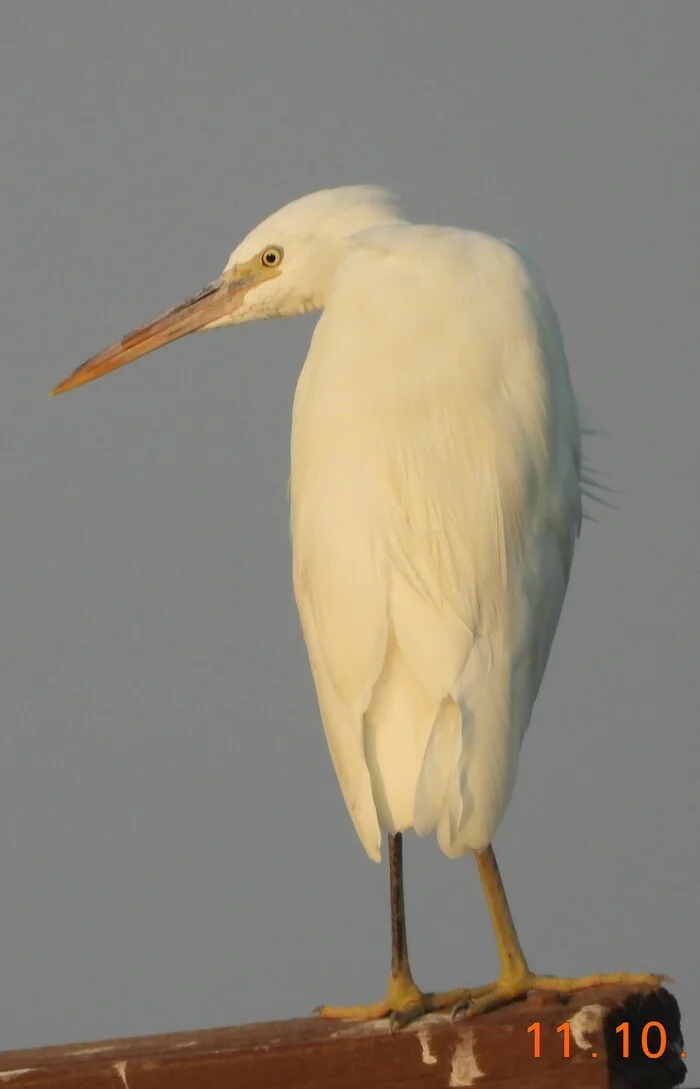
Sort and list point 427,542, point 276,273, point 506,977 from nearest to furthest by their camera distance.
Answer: point 427,542 → point 506,977 → point 276,273

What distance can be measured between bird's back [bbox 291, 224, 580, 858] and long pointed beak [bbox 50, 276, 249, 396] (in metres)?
1.33

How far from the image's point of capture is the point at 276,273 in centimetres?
455

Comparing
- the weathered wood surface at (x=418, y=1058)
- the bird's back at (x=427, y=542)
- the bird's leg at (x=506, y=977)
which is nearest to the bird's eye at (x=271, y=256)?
the bird's back at (x=427, y=542)

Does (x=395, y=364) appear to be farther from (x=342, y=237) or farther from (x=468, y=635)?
(x=342, y=237)

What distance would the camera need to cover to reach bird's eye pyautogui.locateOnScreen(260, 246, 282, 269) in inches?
179

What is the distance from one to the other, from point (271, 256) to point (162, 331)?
1.53 ft

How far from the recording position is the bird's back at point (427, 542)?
123 inches

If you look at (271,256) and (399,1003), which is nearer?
(399,1003)

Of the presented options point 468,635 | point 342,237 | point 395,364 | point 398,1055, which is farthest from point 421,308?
point 398,1055

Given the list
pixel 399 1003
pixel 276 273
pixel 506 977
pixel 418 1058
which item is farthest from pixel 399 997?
pixel 276 273

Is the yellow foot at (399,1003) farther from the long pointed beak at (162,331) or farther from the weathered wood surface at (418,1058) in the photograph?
the long pointed beak at (162,331)

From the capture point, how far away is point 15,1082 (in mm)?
2488

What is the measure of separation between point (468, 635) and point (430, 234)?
37.9 inches

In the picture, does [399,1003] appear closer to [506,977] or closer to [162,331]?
[506,977]
